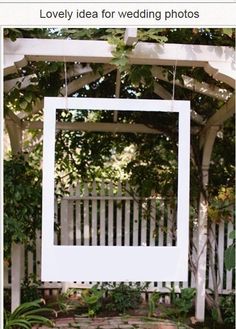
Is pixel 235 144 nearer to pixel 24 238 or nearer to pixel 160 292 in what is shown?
pixel 160 292

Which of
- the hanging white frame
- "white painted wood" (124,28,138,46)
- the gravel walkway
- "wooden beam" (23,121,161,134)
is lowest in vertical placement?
the gravel walkway

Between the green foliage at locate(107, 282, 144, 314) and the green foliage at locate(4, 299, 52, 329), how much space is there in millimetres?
779

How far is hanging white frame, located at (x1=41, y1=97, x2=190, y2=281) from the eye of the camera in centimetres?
221

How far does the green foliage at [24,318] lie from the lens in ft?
11.7

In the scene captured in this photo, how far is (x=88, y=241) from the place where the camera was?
15.7ft

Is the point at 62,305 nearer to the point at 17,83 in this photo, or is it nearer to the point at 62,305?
the point at 62,305

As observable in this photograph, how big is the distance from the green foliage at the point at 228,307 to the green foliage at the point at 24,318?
5.49ft

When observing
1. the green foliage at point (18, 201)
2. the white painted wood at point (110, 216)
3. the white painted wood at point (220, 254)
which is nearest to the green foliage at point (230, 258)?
the white painted wood at point (220, 254)

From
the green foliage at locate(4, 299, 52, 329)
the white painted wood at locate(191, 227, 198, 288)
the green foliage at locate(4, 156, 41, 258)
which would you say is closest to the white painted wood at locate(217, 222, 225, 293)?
the white painted wood at locate(191, 227, 198, 288)

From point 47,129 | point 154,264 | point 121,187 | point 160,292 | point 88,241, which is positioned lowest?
point 160,292

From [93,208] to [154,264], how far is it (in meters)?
2.54

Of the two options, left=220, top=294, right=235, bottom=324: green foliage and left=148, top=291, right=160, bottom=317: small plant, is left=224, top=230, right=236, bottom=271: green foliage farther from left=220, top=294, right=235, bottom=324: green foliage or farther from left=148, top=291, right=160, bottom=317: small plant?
left=148, top=291, right=160, bottom=317: small plant
